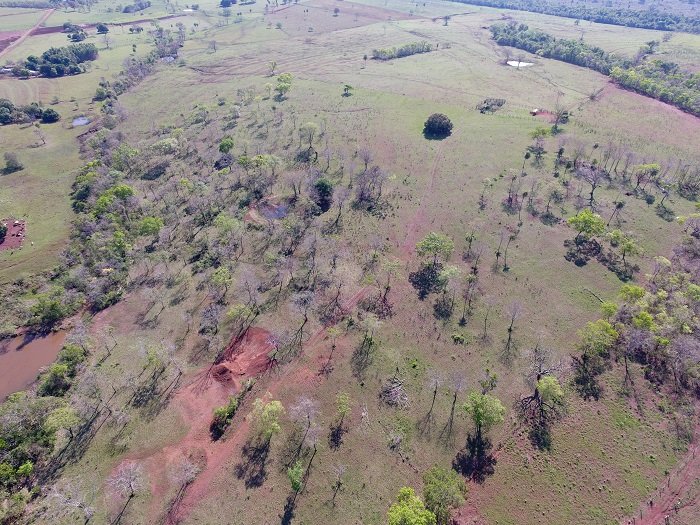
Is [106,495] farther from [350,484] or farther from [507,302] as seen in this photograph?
[507,302]

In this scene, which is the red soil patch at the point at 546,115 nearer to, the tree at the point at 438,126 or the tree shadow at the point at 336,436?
the tree at the point at 438,126

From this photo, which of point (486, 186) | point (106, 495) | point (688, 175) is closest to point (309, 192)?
point (486, 186)

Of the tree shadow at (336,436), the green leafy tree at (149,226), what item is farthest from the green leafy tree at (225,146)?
the tree shadow at (336,436)

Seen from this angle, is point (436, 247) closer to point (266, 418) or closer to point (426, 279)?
point (426, 279)

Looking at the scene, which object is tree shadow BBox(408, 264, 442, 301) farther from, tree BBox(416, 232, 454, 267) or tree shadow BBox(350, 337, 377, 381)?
tree shadow BBox(350, 337, 377, 381)

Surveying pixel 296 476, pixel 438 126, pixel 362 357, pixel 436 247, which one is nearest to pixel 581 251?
pixel 436 247

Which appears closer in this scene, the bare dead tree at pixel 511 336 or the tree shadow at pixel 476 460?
the tree shadow at pixel 476 460
